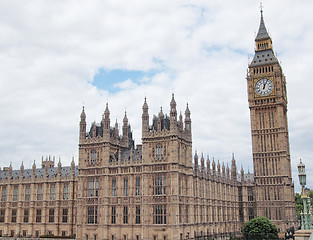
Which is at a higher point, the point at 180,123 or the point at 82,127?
the point at 82,127

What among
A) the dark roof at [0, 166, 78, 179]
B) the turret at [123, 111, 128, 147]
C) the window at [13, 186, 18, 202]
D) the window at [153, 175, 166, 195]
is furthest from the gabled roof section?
the window at [13, 186, 18, 202]

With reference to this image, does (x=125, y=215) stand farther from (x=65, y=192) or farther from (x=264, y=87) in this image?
(x=264, y=87)

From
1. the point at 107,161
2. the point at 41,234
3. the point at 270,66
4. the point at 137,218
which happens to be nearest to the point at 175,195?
the point at 137,218

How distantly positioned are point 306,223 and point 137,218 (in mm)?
40715

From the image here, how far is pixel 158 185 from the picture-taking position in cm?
7612

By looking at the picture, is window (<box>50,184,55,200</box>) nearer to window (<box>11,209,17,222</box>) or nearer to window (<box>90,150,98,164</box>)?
window (<box>11,209,17,222</box>)

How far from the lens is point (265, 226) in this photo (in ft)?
282

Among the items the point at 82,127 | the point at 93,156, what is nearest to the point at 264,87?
the point at 82,127

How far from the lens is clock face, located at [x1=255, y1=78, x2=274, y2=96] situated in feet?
381

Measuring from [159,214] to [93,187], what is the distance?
1675 cm

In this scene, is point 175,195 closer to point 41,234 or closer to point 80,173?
point 80,173

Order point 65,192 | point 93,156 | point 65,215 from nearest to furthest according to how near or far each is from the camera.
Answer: point 93,156, point 65,215, point 65,192

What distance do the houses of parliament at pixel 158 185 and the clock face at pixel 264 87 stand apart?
0.30m

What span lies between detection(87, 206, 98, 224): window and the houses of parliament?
8.4 inches
